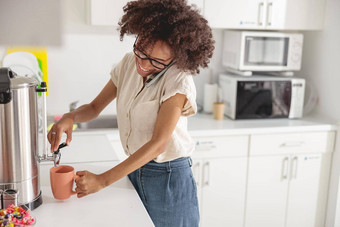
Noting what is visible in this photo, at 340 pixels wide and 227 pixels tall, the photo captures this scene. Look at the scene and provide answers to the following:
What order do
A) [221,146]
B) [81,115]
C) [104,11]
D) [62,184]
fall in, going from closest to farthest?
[62,184] → [81,115] → [104,11] → [221,146]

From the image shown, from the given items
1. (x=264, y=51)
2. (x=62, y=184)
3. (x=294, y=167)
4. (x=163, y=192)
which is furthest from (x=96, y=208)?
(x=264, y=51)

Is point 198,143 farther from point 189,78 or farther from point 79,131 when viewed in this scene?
point 189,78

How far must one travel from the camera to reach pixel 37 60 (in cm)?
260

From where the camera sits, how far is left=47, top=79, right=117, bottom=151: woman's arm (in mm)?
1345

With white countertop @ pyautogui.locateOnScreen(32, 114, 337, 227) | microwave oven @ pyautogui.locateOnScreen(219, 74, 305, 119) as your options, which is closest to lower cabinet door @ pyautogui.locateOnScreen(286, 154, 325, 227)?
microwave oven @ pyautogui.locateOnScreen(219, 74, 305, 119)

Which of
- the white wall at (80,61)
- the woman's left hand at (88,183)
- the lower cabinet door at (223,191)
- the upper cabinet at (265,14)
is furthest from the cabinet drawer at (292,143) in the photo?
the woman's left hand at (88,183)

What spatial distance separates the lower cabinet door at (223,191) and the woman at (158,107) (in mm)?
1040

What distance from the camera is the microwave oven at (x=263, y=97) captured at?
2.71 m

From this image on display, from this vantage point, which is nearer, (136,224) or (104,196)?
(136,224)

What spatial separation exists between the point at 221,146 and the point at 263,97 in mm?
520

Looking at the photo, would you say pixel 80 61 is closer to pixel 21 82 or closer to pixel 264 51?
pixel 264 51

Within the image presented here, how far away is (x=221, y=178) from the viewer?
2.53 metres

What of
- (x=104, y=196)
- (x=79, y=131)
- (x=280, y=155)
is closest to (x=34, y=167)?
(x=104, y=196)

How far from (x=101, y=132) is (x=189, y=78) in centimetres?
107
